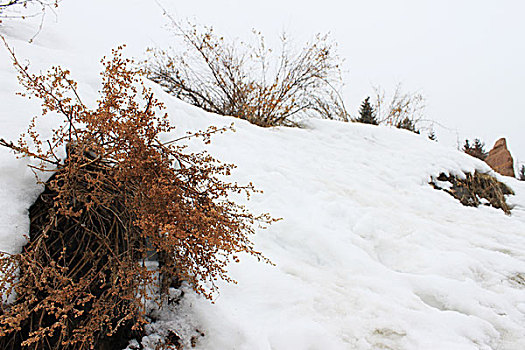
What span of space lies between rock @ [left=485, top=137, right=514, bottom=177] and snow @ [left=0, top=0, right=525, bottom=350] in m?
5.69

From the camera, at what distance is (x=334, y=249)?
1.91 m

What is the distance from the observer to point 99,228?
1.19 metres

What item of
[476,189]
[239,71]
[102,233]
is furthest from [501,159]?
[102,233]

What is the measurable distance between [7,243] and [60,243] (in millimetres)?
153

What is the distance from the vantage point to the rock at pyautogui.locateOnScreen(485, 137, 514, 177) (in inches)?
321

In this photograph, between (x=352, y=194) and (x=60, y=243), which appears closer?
(x=60, y=243)

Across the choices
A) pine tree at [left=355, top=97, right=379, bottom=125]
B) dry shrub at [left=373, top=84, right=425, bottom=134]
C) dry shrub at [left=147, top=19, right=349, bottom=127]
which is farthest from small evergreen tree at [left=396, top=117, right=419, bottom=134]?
dry shrub at [left=147, top=19, right=349, bottom=127]

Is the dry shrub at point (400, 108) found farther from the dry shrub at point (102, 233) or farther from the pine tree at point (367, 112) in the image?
the dry shrub at point (102, 233)

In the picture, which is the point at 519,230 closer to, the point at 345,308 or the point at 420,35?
the point at 345,308

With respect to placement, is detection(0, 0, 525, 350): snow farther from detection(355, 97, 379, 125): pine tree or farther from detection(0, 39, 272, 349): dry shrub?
detection(355, 97, 379, 125): pine tree

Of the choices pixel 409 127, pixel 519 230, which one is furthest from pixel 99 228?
pixel 409 127

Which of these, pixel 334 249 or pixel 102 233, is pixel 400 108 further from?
pixel 102 233

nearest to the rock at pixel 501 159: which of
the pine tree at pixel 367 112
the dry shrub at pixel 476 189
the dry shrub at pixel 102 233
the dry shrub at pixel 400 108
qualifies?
the dry shrub at pixel 400 108

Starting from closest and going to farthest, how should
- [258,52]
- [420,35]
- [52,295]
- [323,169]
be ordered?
[52,295], [323,169], [258,52], [420,35]
